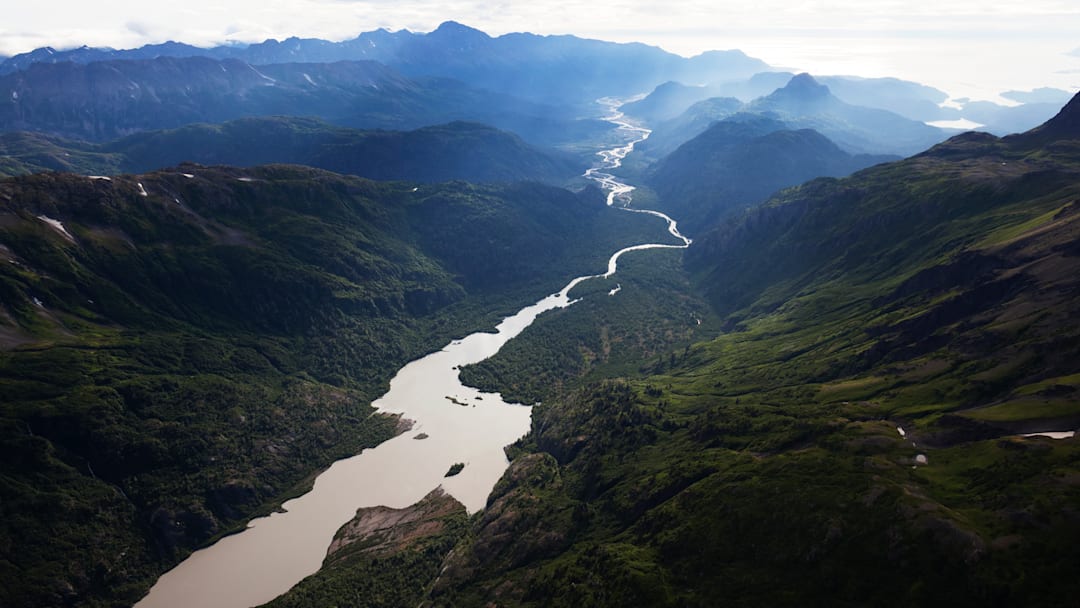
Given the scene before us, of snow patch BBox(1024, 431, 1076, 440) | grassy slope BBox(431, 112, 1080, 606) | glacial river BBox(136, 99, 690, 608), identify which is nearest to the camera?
grassy slope BBox(431, 112, 1080, 606)

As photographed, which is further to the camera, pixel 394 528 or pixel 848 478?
pixel 394 528

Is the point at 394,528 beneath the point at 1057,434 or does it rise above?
beneath

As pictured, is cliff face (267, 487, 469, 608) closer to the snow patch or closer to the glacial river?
the glacial river

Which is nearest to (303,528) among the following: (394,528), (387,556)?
(394,528)

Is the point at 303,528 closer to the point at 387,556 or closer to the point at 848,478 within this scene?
the point at 387,556

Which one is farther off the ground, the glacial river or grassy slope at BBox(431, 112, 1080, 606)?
grassy slope at BBox(431, 112, 1080, 606)

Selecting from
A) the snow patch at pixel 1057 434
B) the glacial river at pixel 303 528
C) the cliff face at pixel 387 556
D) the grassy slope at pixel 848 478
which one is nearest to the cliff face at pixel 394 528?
the cliff face at pixel 387 556

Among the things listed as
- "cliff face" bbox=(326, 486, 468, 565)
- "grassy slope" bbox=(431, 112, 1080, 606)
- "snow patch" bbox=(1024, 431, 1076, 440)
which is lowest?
"cliff face" bbox=(326, 486, 468, 565)

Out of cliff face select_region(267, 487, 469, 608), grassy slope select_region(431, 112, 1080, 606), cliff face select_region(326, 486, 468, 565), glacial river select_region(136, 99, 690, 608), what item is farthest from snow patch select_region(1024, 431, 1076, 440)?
cliff face select_region(326, 486, 468, 565)

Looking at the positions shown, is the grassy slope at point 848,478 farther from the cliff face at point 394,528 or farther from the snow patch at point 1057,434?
the cliff face at point 394,528

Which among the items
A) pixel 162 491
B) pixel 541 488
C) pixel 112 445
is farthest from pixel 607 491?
pixel 112 445

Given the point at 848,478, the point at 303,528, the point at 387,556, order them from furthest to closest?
the point at 303,528 → the point at 387,556 → the point at 848,478
